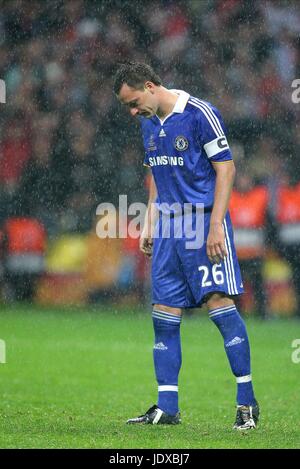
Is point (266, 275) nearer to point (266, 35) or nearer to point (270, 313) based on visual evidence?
point (270, 313)

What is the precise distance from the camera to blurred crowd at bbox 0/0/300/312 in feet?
44.3

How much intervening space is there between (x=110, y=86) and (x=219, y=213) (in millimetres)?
8818

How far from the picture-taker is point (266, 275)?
1221 centimetres

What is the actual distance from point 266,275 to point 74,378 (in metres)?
4.23

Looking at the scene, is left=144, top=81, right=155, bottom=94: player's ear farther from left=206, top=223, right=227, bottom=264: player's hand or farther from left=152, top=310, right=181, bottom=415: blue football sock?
left=152, top=310, right=181, bottom=415: blue football sock

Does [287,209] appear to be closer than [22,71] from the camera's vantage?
Yes

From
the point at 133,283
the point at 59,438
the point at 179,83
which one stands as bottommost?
the point at 59,438

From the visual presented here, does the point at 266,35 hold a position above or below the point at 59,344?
above

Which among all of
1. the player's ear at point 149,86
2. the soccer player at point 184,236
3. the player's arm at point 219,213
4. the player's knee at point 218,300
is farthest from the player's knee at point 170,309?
the player's ear at point 149,86

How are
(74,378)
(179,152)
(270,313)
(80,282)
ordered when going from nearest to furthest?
(179,152) < (74,378) < (270,313) < (80,282)

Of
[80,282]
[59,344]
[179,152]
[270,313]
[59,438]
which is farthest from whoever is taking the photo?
[80,282]

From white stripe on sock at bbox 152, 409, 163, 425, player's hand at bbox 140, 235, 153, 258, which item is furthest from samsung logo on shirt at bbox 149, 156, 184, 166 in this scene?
white stripe on sock at bbox 152, 409, 163, 425

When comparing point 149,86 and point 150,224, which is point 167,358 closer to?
point 150,224

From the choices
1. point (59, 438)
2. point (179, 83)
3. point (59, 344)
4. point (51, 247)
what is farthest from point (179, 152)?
point (179, 83)
